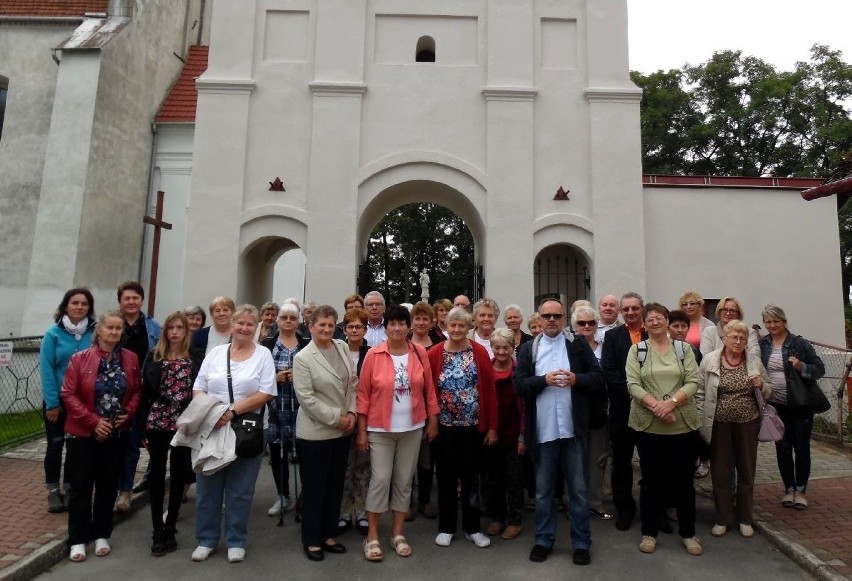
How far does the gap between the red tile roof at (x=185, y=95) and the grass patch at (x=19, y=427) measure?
29.2ft

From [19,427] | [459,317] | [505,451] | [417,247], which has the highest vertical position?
[417,247]

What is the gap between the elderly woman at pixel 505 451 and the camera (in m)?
4.98

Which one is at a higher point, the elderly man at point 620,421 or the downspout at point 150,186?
the downspout at point 150,186

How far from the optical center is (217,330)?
5.83 m

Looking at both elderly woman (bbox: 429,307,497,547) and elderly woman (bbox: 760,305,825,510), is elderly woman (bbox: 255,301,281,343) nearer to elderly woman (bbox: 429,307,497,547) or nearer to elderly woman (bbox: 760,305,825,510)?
elderly woman (bbox: 429,307,497,547)

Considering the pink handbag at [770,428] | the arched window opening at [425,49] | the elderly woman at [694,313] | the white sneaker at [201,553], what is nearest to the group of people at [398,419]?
the white sneaker at [201,553]

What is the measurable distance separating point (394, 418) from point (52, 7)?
17.3m

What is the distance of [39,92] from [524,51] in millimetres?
12399

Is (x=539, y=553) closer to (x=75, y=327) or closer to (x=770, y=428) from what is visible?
(x=770, y=428)

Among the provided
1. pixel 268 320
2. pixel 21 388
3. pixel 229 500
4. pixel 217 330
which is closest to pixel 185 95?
pixel 21 388

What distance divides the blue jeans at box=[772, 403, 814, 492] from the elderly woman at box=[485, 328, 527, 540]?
280 cm

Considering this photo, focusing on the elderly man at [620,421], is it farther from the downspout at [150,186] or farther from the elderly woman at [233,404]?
the downspout at [150,186]

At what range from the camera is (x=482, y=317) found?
541 centimetres

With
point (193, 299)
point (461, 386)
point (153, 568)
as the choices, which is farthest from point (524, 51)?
point (153, 568)
